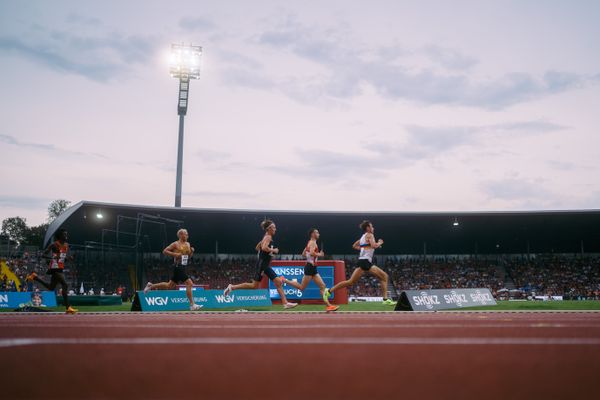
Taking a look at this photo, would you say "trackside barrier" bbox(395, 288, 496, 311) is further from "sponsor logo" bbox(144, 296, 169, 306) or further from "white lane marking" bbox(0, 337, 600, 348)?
"white lane marking" bbox(0, 337, 600, 348)

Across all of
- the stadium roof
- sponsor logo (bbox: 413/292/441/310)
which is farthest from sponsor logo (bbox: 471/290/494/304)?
the stadium roof

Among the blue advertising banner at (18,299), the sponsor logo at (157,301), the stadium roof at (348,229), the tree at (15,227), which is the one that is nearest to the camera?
the sponsor logo at (157,301)

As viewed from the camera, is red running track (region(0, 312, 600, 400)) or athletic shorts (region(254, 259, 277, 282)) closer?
red running track (region(0, 312, 600, 400))

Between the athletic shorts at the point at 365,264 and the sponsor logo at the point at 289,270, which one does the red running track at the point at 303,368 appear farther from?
the sponsor logo at the point at 289,270

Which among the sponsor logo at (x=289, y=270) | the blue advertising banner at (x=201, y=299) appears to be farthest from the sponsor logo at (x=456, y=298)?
the sponsor logo at (x=289, y=270)

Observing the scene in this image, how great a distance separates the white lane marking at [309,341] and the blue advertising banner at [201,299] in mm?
9491

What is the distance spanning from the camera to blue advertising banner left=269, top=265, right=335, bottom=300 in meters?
18.7

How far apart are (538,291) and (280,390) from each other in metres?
46.2

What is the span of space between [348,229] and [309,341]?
4090 cm

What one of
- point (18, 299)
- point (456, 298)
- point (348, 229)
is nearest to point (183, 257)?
A: point (456, 298)

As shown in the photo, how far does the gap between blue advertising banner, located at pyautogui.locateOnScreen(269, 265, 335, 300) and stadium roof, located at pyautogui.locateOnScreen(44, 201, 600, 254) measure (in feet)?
58.7

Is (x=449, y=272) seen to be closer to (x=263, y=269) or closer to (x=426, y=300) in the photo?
(x=426, y=300)

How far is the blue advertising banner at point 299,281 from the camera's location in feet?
61.4

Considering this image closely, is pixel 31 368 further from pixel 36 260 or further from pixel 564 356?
pixel 36 260
